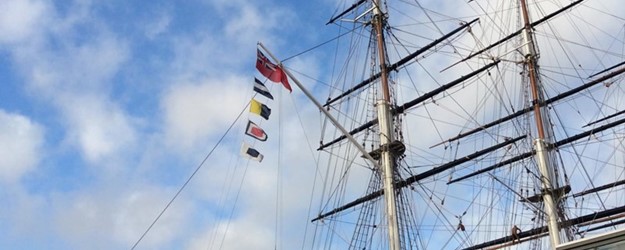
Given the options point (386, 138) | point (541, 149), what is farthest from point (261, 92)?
point (541, 149)

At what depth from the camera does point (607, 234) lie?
1769 centimetres

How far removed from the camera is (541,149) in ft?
139

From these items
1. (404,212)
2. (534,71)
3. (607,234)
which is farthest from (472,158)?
(607,234)

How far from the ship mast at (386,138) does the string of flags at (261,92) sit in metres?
7.49

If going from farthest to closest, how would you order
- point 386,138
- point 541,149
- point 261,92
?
point 541,149 → point 386,138 → point 261,92

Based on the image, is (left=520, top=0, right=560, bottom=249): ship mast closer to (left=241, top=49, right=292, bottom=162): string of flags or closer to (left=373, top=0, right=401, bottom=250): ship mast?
(left=373, top=0, right=401, bottom=250): ship mast

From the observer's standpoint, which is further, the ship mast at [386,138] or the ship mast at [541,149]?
the ship mast at [541,149]

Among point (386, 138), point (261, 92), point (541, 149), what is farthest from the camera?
point (541, 149)

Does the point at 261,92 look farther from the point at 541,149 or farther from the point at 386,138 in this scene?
the point at 541,149

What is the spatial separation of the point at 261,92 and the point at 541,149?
75.5ft

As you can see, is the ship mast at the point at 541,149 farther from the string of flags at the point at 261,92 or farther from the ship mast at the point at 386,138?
the string of flags at the point at 261,92

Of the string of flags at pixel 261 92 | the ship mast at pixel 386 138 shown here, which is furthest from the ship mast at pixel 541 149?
the string of flags at pixel 261 92

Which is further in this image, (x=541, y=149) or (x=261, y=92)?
(x=541, y=149)

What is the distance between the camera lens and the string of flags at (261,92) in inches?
998
